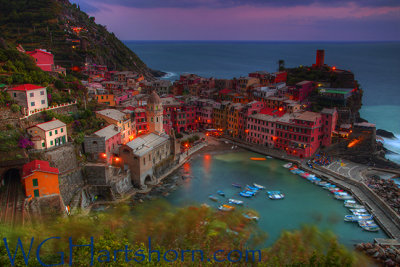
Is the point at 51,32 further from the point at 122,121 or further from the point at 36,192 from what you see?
the point at 36,192

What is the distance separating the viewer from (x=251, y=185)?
90.6 ft

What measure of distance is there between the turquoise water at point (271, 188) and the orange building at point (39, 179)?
9.03 m

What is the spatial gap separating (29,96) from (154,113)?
1114 centimetres

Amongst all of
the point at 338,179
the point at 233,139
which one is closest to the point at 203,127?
the point at 233,139

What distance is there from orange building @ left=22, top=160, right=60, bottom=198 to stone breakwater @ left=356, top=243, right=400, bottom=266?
19140mm

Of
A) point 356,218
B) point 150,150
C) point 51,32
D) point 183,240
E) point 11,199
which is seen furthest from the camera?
point 51,32

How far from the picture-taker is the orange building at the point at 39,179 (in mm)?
18438

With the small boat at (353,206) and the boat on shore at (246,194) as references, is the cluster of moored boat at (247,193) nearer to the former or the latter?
the boat on shore at (246,194)

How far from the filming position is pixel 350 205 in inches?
945

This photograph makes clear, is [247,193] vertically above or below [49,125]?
below

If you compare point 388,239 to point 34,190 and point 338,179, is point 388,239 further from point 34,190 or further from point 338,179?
point 34,190

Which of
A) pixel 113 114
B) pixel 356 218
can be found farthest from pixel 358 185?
pixel 113 114

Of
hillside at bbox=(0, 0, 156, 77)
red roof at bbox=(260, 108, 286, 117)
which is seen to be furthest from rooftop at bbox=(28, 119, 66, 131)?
hillside at bbox=(0, 0, 156, 77)

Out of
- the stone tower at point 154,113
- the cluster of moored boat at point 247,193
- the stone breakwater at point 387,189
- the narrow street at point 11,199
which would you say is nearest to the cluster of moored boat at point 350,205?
the stone breakwater at point 387,189
